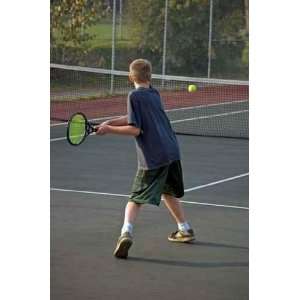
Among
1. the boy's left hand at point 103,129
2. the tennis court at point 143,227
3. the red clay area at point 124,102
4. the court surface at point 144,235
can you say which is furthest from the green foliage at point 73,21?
the boy's left hand at point 103,129

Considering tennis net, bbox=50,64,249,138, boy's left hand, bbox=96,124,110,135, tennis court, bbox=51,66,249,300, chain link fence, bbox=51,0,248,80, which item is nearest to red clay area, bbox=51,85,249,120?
tennis net, bbox=50,64,249,138

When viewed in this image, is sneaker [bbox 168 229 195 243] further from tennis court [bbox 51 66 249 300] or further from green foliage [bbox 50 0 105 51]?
green foliage [bbox 50 0 105 51]

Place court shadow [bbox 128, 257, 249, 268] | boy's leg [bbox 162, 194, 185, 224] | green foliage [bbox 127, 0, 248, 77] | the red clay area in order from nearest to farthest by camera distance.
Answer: court shadow [bbox 128, 257, 249, 268]
boy's leg [bbox 162, 194, 185, 224]
the red clay area
green foliage [bbox 127, 0, 248, 77]

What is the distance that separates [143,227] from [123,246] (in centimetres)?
95

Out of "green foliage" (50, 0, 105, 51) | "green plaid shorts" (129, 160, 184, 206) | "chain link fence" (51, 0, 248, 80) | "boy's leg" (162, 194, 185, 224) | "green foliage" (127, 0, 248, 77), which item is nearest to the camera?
"green plaid shorts" (129, 160, 184, 206)

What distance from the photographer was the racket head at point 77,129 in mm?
4723

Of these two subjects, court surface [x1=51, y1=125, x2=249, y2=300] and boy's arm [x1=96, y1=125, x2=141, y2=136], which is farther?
boy's arm [x1=96, y1=125, x2=141, y2=136]

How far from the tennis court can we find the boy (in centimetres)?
26

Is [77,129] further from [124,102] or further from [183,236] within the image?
[124,102]

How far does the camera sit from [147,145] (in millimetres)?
5422

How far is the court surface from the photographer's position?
471 cm

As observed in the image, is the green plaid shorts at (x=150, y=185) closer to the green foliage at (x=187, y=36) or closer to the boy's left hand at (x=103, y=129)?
the boy's left hand at (x=103, y=129)
